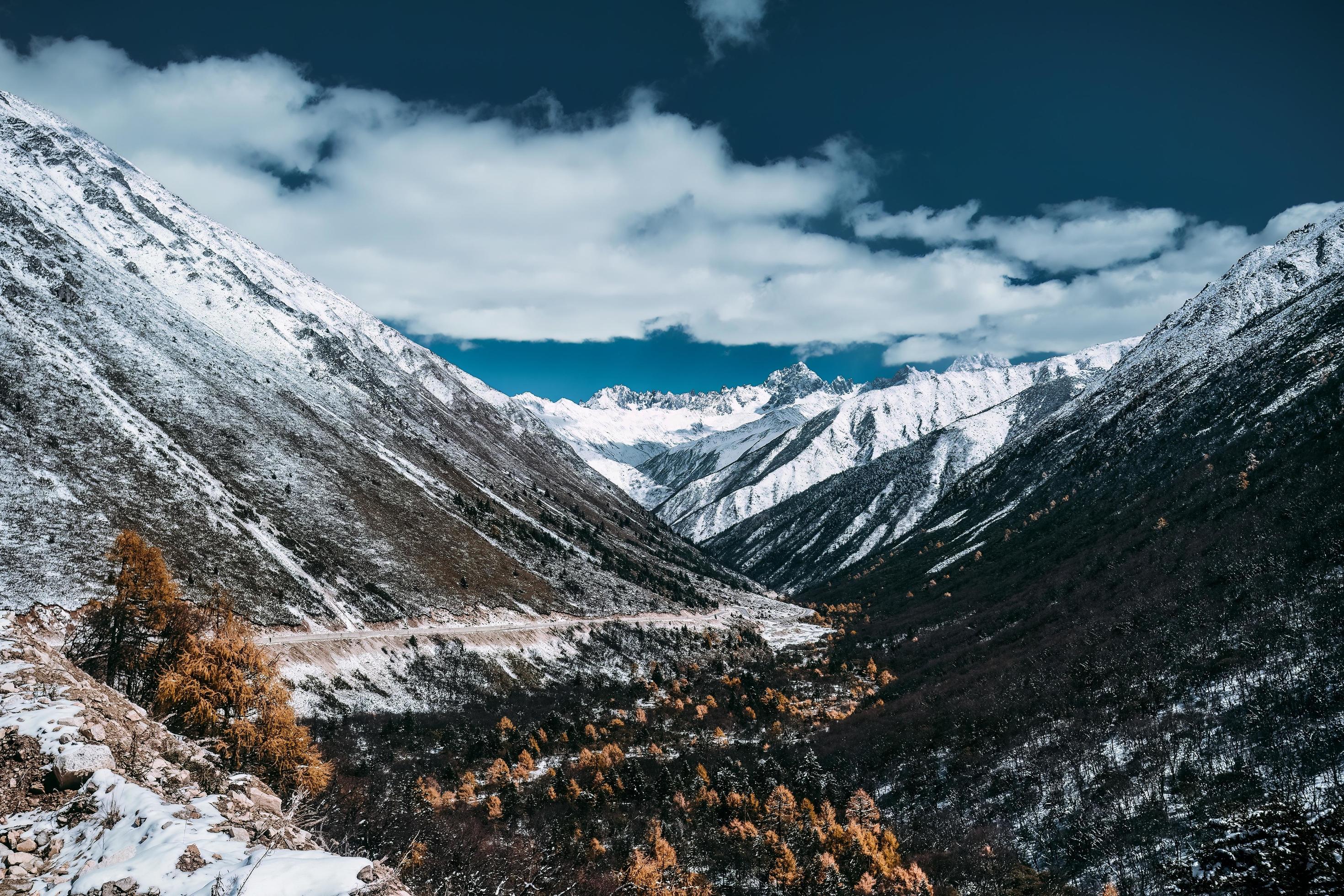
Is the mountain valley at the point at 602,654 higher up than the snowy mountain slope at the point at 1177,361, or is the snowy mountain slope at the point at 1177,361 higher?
A: the snowy mountain slope at the point at 1177,361

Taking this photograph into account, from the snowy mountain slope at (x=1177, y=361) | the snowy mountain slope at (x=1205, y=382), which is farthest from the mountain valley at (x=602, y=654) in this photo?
the snowy mountain slope at (x=1177, y=361)

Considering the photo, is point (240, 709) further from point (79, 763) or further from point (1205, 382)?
point (1205, 382)

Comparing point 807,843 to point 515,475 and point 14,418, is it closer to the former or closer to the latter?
point 14,418

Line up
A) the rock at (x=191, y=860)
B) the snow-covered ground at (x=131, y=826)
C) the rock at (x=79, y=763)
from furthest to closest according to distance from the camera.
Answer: the rock at (x=79, y=763) < the rock at (x=191, y=860) < the snow-covered ground at (x=131, y=826)

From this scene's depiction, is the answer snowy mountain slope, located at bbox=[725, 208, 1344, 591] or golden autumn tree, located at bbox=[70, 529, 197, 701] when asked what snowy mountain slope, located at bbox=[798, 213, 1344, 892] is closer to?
snowy mountain slope, located at bbox=[725, 208, 1344, 591]

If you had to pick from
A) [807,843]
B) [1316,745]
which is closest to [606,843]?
[807,843]

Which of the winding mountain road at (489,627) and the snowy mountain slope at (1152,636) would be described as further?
the winding mountain road at (489,627)

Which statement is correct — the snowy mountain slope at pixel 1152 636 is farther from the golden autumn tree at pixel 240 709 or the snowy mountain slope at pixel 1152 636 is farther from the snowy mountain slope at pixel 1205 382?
the golden autumn tree at pixel 240 709
